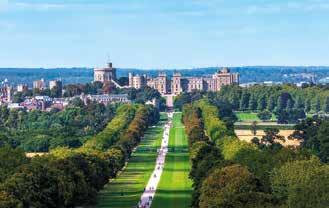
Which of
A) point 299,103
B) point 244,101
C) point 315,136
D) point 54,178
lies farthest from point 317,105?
point 54,178

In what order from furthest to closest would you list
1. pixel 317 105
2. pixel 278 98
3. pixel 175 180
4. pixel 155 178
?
pixel 278 98
pixel 317 105
pixel 155 178
pixel 175 180

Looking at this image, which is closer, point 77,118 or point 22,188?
point 22,188

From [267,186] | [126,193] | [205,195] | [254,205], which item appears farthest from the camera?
[126,193]

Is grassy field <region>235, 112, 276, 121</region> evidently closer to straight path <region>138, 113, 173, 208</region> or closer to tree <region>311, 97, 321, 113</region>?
tree <region>311, 97, 321, 113</region>

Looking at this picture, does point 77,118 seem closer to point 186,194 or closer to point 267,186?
→ point 186,194

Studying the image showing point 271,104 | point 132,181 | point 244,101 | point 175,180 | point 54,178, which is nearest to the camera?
point 54,178

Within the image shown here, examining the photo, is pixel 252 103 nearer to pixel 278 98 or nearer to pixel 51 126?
pixel 278 98

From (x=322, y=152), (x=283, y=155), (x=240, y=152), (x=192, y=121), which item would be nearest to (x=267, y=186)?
(x=283, y=155)

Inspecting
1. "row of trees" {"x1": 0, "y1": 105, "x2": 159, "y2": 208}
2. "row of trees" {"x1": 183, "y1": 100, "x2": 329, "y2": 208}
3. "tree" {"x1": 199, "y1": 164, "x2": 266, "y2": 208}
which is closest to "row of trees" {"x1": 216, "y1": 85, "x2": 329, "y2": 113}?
"row of trees" {"x1": 0, "y1": 105, "x2": 159, "y2": 208}
